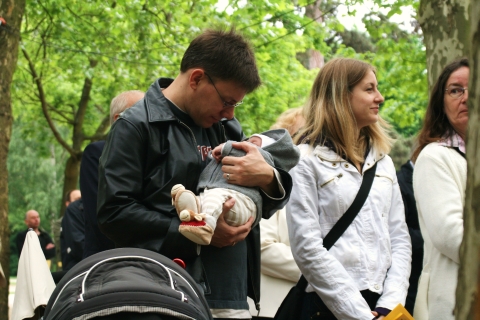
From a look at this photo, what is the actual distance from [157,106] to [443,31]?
15.7 feet

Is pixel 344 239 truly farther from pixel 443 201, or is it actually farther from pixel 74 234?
pixel 74 234

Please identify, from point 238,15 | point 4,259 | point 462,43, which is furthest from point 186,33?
point 462,43

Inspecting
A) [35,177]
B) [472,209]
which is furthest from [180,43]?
[35,177]

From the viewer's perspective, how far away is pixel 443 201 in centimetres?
384

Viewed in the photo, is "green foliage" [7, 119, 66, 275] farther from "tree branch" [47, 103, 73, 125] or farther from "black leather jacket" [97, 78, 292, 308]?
"black leather jacket" [97, 78, 292, 308]

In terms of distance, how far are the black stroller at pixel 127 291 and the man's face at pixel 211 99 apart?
95 cm

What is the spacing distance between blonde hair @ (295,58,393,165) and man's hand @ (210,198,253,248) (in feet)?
2.93

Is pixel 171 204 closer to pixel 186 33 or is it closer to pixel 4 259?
→ pixel 4 259

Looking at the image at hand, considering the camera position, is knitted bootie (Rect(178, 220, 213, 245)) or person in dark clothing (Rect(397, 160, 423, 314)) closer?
knitted bootie (Rect(178, 220, 213, 245))

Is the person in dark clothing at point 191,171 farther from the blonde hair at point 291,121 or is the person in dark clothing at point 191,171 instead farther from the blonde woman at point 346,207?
the blonde hair at point 291,121

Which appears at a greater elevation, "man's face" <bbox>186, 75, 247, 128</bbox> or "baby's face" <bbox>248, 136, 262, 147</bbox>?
"man's face" <bbox>186, 75, 247, 128</bbox>

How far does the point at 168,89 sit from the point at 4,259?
5.93 metres

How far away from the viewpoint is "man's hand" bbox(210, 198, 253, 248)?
351 cm

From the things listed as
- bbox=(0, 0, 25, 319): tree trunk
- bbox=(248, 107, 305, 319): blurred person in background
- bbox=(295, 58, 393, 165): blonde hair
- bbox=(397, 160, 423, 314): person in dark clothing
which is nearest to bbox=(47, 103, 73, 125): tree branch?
bbox=(0, 0, 25, 319): tree trunk
